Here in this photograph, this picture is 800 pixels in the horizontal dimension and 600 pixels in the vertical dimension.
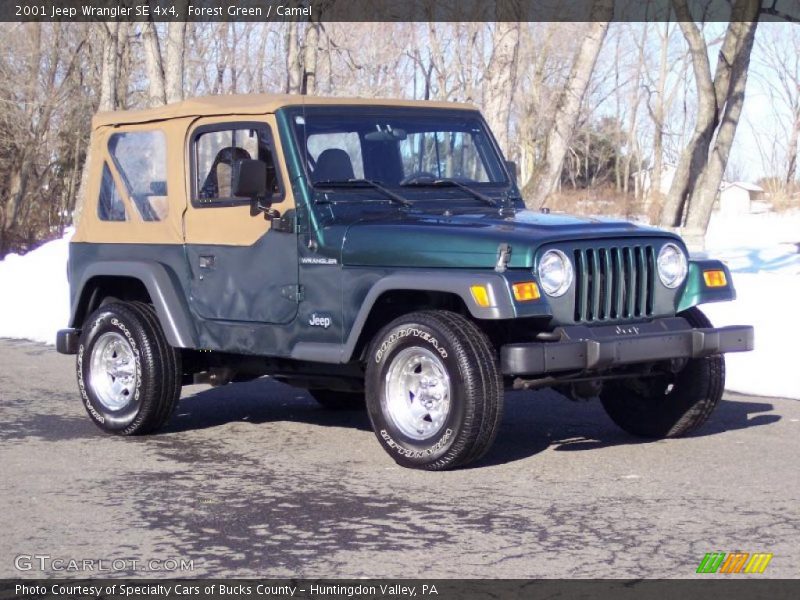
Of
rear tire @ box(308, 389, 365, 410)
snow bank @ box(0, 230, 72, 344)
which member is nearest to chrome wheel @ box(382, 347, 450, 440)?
rear tire @ box(308, 389, 365, 410)

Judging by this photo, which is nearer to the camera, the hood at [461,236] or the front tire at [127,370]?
the hood at [461,236]

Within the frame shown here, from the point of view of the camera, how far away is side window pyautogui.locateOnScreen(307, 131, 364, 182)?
8.27m

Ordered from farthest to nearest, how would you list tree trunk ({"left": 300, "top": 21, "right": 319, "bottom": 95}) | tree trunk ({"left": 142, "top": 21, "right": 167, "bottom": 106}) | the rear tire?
tree trunk ({"left": 300, "top": 21, "right": 319, "bottom": 95}), tree trunk ({"left": 142, "top": 21, "right": 167, "bottom": 106}), the rear tire

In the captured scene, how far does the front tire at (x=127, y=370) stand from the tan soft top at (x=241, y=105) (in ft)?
4.26


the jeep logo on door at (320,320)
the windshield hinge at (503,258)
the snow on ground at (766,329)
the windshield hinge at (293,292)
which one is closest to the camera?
the windshield hinge at (503,258)

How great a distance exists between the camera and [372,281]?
302 inches

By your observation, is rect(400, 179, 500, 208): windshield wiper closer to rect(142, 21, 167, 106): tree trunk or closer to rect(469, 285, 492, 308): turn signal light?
rect(469, 285, 492, 308): turn signal light

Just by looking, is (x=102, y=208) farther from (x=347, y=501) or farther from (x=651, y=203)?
(x=651, y=203)

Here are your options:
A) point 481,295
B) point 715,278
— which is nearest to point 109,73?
point 715,278

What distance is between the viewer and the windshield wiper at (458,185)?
8570 millimetres

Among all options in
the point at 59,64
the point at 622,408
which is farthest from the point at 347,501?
the point at 59,64

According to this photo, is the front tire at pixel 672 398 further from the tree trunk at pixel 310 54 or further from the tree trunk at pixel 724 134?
the tree trunk at pixel 310 54

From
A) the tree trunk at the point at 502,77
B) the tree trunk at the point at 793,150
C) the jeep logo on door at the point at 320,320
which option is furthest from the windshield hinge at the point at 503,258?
the tree trunk at the point at 793,150

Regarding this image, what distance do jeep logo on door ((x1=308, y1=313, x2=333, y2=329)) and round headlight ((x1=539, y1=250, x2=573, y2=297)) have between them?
140cm
